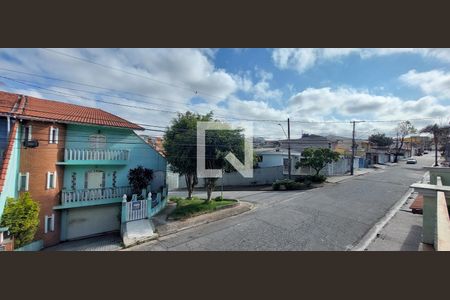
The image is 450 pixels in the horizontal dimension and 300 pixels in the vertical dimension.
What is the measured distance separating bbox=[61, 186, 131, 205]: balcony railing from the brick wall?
42 cm

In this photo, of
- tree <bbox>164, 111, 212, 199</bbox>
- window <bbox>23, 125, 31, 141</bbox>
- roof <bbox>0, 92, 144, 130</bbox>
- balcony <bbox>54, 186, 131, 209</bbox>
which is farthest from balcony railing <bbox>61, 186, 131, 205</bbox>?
roof <bbox>0, 92, 144, 130</bbox>

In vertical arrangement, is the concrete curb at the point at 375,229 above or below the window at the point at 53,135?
below

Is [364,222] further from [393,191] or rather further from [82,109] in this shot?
[82,109]

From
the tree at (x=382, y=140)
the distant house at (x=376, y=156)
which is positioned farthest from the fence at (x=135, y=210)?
the tree at (x=382, y=140)

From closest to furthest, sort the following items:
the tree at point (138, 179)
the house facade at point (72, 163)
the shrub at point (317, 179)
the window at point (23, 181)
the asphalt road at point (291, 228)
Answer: the asphalt road at point (291, 228)
the window at point (23, 181)
the house facade at point (72, 163)
the tree at point (138, 179)
the shrub at point (317, 179)

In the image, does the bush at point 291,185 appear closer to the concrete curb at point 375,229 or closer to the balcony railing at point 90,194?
the concrete curb at point 375,229

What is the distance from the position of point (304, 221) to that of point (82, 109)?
48.7 ft

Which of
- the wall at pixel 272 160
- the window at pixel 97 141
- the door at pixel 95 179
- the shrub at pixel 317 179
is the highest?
the window at pixel 97 141

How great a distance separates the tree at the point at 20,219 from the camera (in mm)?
7992

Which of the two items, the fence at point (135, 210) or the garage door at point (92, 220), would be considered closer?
the fence at point (135, 210)

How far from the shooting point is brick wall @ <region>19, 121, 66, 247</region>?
973 cm

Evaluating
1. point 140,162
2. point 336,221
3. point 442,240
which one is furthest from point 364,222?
point 140,162

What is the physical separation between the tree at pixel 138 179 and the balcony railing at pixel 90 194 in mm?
488

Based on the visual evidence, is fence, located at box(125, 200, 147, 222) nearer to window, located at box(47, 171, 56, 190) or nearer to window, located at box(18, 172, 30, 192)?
window, located at box(47, 171, 56, 190)
